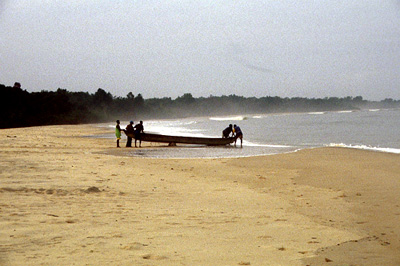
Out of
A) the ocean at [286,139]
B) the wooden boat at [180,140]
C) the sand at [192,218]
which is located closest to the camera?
the sand at [192,218]

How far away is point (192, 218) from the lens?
7.42m

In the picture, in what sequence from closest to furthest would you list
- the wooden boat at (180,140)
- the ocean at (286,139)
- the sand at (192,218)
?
the sand at (192,218) → the ocean at (286,139) → the wooden boat at (180,140)

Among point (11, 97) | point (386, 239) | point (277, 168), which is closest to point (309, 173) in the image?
point (277, 168)

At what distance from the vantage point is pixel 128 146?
1048 inches

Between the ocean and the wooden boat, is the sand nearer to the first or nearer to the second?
the ocean

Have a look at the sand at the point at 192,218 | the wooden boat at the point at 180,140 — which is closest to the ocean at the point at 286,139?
the wooden boat at the point at 180,140

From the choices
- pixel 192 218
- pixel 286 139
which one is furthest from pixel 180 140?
pixel 192 218

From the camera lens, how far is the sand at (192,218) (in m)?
5.44

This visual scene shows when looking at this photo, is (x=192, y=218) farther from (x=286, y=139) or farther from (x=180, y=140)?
(x=286, y=139)

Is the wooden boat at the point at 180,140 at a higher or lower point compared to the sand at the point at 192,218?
higher

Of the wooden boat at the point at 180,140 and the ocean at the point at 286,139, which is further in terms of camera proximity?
the wooden boat at the point at 180,140

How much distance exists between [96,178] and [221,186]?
331 cm

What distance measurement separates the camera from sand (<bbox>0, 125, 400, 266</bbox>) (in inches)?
214

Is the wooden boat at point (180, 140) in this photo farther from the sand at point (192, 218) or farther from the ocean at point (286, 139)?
the sand at point (192, 218)
